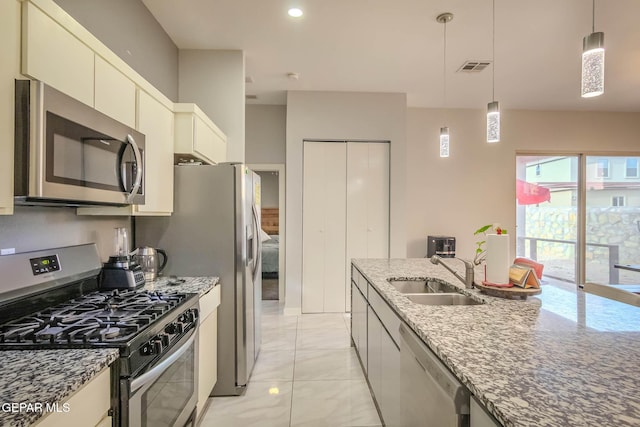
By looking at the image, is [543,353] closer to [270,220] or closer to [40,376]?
[40,376]

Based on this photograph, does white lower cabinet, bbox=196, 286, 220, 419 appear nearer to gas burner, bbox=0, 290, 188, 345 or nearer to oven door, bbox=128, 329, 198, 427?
oven door, bbox=128, 329, 198, 427

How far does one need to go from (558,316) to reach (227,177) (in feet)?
6.70

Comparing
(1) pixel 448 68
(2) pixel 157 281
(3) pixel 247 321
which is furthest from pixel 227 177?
(1) pixel 448 68

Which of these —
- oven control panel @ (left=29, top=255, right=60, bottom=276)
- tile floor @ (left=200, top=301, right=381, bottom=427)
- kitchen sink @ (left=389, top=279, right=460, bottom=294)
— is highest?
oven control panel @ (left=29, top=255, right=60, bottom=276)

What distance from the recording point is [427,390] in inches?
45.2

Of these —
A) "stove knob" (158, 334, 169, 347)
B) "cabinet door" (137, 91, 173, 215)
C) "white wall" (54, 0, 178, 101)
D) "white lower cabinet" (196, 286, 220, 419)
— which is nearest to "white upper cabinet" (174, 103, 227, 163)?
"cabinet door" (137, 91, 173, 215)

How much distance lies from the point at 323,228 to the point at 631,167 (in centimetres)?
515

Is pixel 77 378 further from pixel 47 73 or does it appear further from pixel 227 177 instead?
pixel 227 177

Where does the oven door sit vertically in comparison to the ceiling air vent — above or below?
below

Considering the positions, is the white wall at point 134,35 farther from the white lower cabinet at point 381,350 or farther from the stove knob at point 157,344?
the white lower cabinet at point 381,350

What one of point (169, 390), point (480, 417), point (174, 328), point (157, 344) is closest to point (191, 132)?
point (174, 328)

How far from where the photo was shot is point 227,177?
91.7 inches

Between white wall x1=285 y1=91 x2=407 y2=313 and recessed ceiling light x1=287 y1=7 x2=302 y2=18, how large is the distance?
1.62 m

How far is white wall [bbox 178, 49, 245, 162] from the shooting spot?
3320 mm
